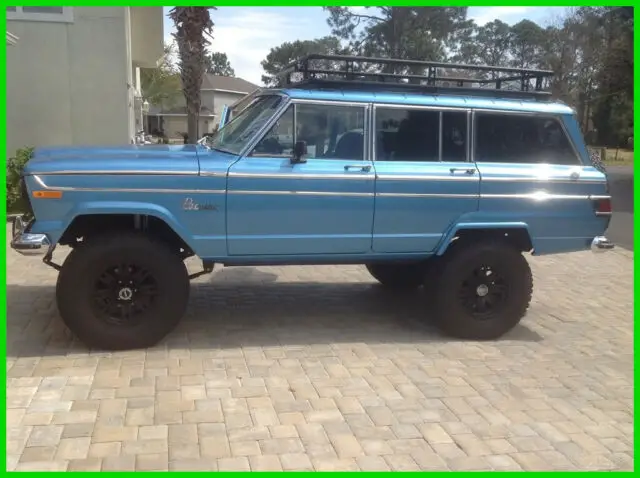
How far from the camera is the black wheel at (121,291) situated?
5043 millimetres

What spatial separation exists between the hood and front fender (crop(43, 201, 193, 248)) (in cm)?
24

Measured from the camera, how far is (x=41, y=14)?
12.3 metres

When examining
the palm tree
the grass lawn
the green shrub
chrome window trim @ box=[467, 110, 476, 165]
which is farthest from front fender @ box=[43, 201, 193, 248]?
the grass lawn

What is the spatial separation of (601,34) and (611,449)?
3059 centimetres

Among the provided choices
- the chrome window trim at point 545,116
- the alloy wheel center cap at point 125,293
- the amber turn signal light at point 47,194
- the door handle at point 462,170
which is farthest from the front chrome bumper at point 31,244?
the chrome window trim at point 545,116

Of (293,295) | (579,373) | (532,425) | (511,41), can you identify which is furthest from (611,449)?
(511,41)

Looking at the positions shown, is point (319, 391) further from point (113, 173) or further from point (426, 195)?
point (113, 173)

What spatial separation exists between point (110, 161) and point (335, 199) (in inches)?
69.4

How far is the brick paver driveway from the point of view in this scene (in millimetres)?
3771

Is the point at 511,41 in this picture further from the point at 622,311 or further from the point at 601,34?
the point at 622,311

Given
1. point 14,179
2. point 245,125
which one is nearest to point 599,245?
point 245,125

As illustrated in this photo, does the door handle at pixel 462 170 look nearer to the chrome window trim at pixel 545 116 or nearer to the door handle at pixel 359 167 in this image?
the chrome window trim at pixel 545 116

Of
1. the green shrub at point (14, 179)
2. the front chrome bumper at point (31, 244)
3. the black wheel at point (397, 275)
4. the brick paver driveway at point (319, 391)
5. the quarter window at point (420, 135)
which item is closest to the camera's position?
the brick paver driveway at point (319, 391)

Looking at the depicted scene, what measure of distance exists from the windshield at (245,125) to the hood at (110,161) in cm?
36
